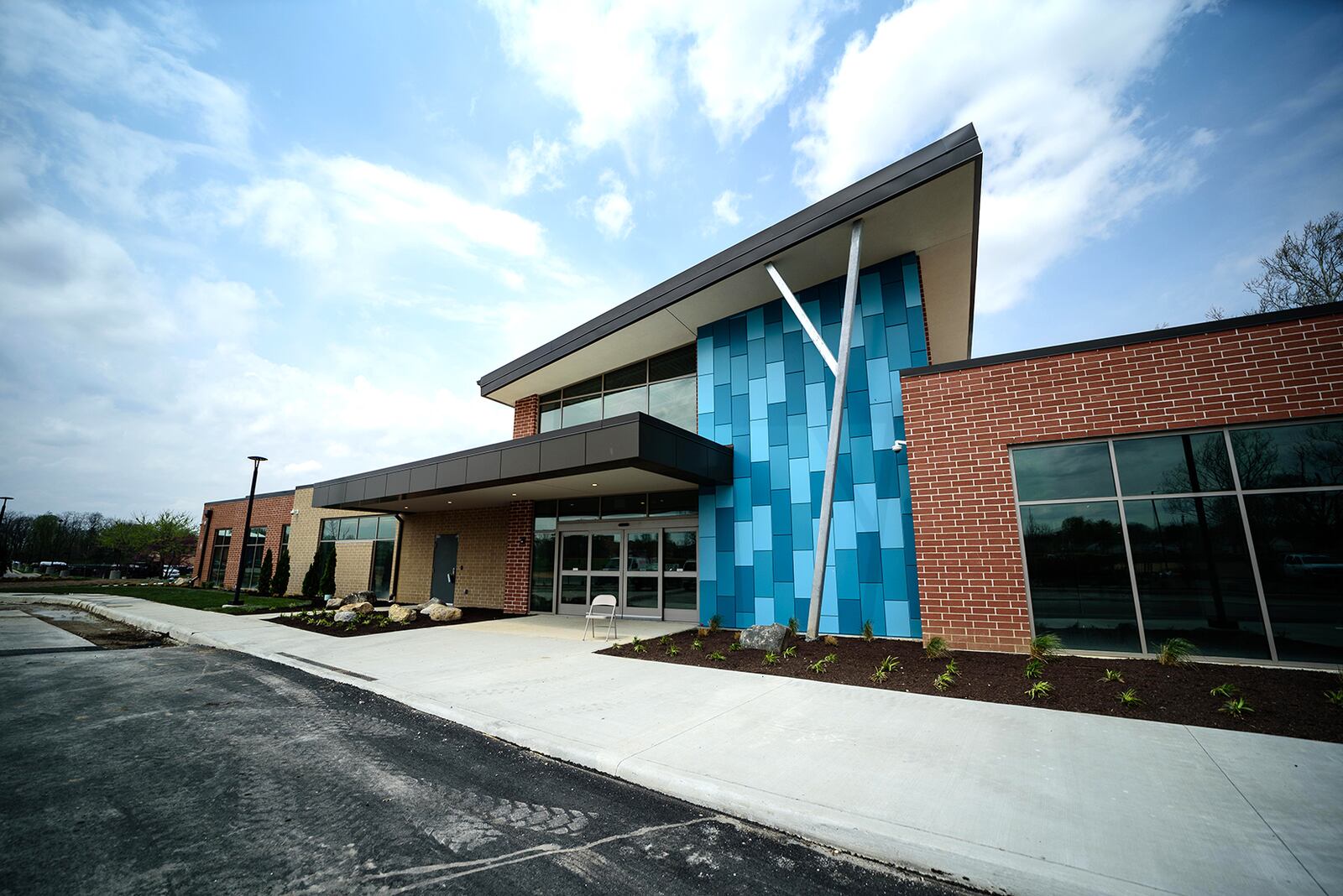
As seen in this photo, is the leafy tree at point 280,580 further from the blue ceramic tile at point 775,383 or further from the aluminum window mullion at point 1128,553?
the aluminum window mullion at point 1128,553

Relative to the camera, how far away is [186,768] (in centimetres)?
428

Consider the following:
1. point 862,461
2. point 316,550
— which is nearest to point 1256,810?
point 862,461

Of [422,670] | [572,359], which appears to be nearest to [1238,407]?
[422,670]

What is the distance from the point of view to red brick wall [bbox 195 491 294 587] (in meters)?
27.0

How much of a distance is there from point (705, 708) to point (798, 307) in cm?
752

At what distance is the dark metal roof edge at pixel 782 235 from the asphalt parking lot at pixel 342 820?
9.38 metres

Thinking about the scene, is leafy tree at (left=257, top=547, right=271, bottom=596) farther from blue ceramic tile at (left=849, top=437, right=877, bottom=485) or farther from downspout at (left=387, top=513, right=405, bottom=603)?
Answer: blue ceramic tile at (left=849, top=437, right=877, bottom=485)

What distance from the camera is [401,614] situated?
13.4 m

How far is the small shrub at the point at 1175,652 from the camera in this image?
264 inches

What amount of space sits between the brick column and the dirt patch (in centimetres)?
775

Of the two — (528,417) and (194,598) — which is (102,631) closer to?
(194,598)

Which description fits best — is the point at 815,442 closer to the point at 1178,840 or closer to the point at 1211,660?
the point at 1211,660

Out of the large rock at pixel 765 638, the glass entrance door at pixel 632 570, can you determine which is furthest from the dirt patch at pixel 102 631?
the large rock at pixel 765 638

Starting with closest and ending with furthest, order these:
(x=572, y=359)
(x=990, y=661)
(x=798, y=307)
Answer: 1. (x=990, y=661)
2. (x=798, y=307)
3. (x=572, y=359)
